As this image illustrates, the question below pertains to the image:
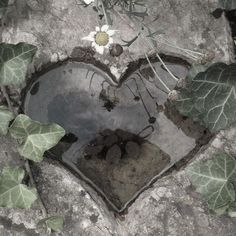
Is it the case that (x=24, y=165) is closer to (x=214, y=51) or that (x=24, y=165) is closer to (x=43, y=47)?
(x=43, y=47)

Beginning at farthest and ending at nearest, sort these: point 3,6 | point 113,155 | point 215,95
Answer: point 113,155, point 3,6, point 215,95

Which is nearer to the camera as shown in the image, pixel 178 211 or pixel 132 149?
pixel 178 211

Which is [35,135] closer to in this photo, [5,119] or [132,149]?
[5,119]

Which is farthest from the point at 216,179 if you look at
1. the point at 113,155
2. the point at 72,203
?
the point at 72,203

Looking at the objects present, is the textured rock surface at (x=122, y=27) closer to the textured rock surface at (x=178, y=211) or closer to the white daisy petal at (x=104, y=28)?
the white daisy petal at (x=104, y=28)

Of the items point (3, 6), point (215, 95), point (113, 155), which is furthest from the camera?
point (113, 155)

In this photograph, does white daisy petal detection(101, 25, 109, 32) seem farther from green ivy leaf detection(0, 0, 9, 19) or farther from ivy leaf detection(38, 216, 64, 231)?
ivy leaf detection(38, 216, 64, 231)
